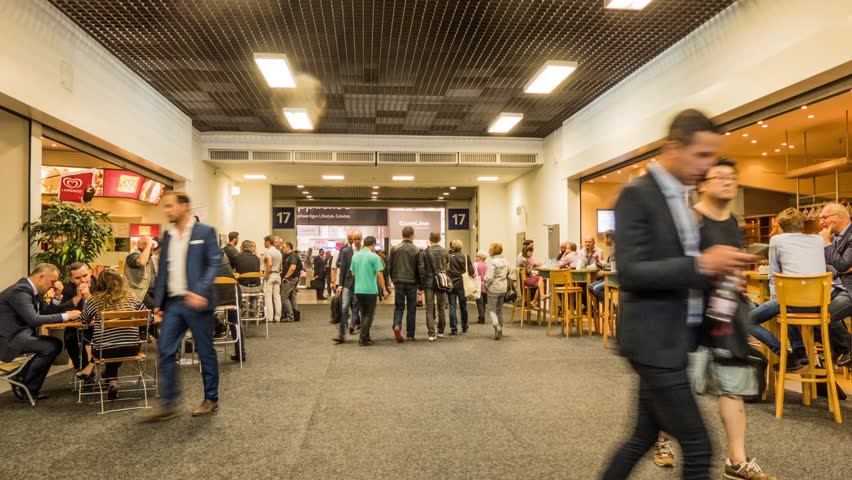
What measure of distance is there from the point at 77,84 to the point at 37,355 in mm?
3439

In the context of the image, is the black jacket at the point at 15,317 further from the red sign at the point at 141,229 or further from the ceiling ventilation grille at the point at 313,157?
the ceiling ventilation grille at the point at 313,157

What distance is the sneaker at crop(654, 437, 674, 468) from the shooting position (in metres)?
2.86

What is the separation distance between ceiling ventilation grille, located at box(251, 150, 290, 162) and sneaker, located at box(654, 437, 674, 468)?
33.9 ft

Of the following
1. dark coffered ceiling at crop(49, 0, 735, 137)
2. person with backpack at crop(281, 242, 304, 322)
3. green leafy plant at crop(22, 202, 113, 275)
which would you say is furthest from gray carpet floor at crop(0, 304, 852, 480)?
person with backpack at crop(281, 242, 304, 322)

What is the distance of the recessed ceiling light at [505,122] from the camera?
10.1 metres

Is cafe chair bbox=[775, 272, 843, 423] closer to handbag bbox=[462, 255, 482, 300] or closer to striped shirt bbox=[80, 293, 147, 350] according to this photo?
striped shirt bbox=[80, 293, 147, 350]

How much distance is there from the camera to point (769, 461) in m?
2.96

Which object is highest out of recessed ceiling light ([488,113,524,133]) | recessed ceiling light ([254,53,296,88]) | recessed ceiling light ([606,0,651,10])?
recessed ceiling light ([254,53,296,88])

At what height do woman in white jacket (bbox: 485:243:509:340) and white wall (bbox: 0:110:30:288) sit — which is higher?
white wall (bbox: 0:110:30:288)

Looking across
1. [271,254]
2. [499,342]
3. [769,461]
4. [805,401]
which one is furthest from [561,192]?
[769,461]

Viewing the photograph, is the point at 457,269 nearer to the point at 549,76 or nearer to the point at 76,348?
the point at 549,76

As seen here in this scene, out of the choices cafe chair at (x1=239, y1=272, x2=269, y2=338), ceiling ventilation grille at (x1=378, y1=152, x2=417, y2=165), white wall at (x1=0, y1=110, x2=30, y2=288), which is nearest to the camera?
white wall at (x1=0, y1=110, x2=30, y2=288)

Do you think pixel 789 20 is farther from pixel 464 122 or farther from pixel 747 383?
pixel 464 122

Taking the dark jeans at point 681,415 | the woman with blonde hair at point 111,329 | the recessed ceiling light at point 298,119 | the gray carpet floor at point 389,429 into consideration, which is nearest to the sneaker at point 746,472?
the gray carpet floor at point 389,429
